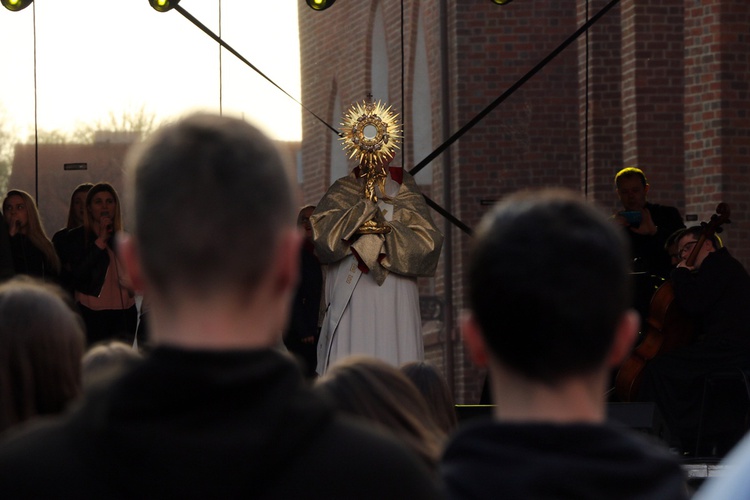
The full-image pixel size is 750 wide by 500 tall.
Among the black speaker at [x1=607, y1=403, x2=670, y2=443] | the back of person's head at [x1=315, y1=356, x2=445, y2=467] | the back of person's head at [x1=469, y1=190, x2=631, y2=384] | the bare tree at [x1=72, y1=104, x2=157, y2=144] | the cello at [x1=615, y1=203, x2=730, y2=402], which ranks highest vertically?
the bare tree at [x1=72, y1=104, x2=157, y2=144]

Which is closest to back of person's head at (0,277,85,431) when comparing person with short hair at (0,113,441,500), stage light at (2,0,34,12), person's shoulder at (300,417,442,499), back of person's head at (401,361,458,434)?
back of person's head at (401,361,458,434)

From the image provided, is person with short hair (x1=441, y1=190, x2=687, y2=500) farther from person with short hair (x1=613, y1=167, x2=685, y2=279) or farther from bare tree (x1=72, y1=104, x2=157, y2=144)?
bare tree (x1=72, y1=104, x2=157, y2=144)

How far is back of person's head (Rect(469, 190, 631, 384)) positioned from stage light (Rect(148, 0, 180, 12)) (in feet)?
29.6

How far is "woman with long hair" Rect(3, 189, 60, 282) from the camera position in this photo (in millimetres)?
10484

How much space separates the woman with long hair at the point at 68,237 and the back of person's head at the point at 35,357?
7.88 m

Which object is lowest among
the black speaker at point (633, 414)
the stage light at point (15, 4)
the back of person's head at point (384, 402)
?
the black speaker at point (633, 414)

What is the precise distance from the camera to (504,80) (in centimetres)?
1476

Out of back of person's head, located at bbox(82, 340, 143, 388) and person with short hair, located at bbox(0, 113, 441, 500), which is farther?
back of person's head, located at bbox(82, 340, 143, 388)

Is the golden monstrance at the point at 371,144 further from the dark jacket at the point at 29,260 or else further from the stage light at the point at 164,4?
the dark jacket at the point at 29,260

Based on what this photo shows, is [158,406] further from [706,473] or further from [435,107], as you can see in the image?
[435,107]

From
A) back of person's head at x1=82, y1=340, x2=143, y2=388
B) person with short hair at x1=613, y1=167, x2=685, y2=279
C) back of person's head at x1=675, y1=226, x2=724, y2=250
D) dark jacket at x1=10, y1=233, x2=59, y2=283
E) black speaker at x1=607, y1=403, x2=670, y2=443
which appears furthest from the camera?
dark jacket at x1=10, y1=233, x2=59, y2=283

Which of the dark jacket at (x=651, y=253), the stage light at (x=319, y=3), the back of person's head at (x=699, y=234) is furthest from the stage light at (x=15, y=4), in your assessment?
the back of person's head at (x=699, y=234)

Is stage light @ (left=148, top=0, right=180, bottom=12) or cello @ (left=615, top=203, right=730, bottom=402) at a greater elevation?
stage light @ (left=148, top=0, right=180, bottom=12)

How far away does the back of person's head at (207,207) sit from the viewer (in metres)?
1.61
